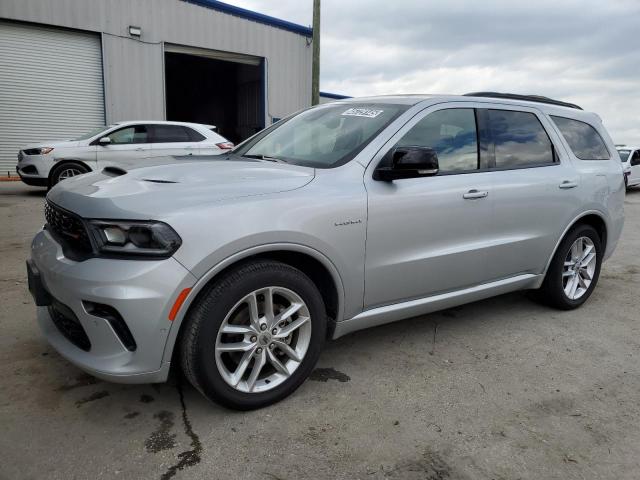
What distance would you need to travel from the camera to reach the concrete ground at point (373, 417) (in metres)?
2.24

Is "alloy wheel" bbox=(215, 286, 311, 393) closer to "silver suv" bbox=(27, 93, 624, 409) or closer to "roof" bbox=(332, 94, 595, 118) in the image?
"silver suv" bbox=(27, 93, 624, 409)

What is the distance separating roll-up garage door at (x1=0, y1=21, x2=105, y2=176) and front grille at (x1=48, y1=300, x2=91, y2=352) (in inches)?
545

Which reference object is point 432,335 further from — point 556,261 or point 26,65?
point 26,65

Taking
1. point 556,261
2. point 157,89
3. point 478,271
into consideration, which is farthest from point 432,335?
point 157,89

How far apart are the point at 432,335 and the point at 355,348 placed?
24.8 inches

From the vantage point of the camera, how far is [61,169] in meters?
9.88

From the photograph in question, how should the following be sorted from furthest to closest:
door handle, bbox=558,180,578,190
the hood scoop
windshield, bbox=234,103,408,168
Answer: door handle, bbox=558,180,578,190 < windshield, bbox=234,103,408,168 < the hood scoop

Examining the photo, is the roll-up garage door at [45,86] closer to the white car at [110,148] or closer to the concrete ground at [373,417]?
the white car at [110,148]

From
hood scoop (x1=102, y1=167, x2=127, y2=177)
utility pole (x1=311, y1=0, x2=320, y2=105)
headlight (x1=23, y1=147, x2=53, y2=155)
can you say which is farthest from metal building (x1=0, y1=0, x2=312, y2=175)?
hood scoop (x1=102, y1=167, x2=127, y2=177)

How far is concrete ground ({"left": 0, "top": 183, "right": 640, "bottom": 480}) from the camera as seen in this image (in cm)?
224

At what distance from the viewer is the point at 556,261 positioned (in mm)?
4121

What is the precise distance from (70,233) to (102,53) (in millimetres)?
13889

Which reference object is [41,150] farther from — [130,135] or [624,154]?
[624,154]

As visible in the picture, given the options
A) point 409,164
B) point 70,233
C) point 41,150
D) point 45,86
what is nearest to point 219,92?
point 45,86
